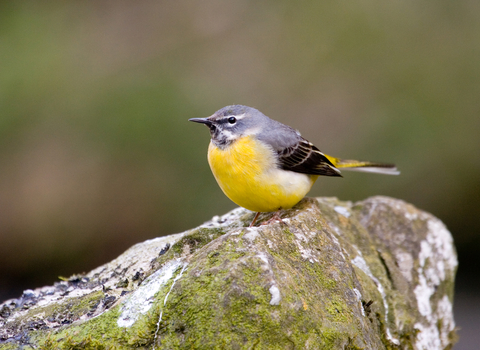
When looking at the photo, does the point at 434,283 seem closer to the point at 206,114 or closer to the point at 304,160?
the point at 304,160

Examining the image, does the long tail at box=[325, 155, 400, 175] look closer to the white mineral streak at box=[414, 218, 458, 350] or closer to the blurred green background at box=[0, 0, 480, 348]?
the white mineral streak at box=[414, 218, 458, 350]

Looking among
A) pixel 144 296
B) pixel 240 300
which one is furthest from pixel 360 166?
pixel 144 296

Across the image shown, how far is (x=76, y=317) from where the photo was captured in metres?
4.63

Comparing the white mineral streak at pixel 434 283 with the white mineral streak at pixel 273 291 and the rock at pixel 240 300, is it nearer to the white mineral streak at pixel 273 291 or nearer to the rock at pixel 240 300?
the rock at pixel 240 300

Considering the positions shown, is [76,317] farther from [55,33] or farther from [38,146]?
[55,33]

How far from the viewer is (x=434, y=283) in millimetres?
6602

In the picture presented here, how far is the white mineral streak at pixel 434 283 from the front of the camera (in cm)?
609

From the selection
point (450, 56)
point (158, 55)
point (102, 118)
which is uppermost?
point (158, 55)

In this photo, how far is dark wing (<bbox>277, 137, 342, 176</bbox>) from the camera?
6273 millimetres

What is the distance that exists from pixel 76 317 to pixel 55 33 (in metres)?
12.4

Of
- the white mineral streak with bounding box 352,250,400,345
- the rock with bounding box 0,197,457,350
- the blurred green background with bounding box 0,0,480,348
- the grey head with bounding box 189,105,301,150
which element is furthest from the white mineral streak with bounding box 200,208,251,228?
the blurred green background with bounding box 0,0,480,348

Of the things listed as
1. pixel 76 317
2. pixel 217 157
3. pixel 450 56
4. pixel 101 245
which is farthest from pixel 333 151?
pixel 76 317

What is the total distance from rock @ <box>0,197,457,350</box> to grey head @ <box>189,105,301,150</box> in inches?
34.9

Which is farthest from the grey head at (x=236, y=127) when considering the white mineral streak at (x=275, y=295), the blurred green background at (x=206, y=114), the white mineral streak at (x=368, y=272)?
the blurred green background at (x=206, y=114)
